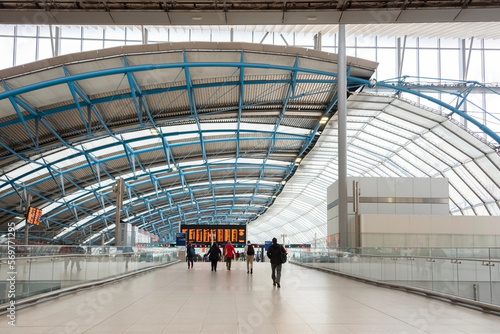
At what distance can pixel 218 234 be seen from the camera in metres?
48.3

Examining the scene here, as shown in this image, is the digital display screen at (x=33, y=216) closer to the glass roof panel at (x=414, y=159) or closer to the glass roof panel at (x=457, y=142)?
the glass roof panel at (x=457, y=142)

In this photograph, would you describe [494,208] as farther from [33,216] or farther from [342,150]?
[33,216]

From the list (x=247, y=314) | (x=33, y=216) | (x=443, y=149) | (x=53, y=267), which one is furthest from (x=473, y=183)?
(x=53, y=267)

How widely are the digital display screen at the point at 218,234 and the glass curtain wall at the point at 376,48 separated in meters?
17.0

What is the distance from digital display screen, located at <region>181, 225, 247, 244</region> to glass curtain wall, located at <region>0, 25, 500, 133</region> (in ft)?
55.6

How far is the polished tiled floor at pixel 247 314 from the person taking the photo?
8961mm

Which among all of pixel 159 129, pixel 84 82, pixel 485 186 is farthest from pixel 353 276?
pixel 485 186

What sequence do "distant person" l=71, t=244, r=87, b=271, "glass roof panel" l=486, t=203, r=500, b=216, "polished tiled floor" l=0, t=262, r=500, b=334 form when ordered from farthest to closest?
"glass roof panel" l=486, t=203, r=500, b=216
"distant person" l=71, t=244, r=87, b=271
"polished tiled floor" l=0, t=262, r=500, b=334

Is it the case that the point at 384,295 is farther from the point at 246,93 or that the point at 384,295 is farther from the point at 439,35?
the point at 439,35

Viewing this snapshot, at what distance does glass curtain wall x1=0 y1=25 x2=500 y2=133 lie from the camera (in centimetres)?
3722

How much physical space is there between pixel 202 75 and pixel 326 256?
12715mm

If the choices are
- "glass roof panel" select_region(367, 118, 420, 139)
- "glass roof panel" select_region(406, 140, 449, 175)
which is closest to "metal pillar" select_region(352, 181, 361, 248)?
"glass roof panel" select_region(367, 118, 420, 139)

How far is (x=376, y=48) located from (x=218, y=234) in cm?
2071

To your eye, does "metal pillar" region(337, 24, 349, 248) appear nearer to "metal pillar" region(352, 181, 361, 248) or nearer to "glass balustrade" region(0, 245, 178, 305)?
"metal pillar" region(352, 181, 361, 248)
